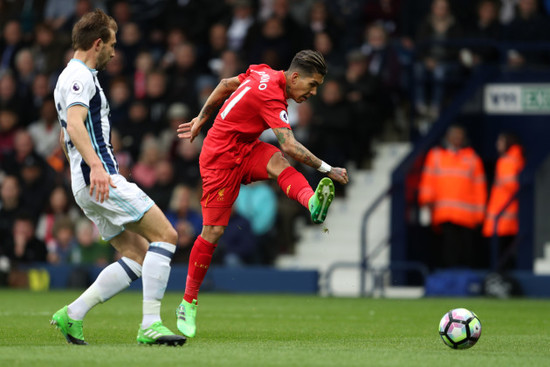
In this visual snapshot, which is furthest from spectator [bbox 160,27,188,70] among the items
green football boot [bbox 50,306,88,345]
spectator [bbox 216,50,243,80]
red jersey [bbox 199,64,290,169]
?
green football boot [bbox 50,306,88,345]

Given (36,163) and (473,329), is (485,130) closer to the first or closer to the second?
(36,163)

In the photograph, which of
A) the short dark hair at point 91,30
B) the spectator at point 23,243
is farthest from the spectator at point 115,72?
the short dark hair at point 91,30

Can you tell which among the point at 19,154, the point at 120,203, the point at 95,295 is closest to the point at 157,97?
the point at 19,154

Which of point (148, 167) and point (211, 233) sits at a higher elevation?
point (148, 167)

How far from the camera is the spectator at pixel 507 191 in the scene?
1698 cm

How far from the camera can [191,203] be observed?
17922 mm

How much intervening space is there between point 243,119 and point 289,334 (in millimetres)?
1795

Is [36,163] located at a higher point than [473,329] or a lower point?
higher

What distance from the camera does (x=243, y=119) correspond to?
31.8ft

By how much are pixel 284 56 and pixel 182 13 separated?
2.97 metres

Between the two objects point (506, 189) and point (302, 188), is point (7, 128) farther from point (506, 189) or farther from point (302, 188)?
point (302, 188)

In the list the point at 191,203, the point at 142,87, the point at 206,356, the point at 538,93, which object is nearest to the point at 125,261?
the point at 206,356

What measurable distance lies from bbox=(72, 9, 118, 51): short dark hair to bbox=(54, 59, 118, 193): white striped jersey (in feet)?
0.44

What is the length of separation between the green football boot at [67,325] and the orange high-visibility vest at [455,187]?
374 inches
